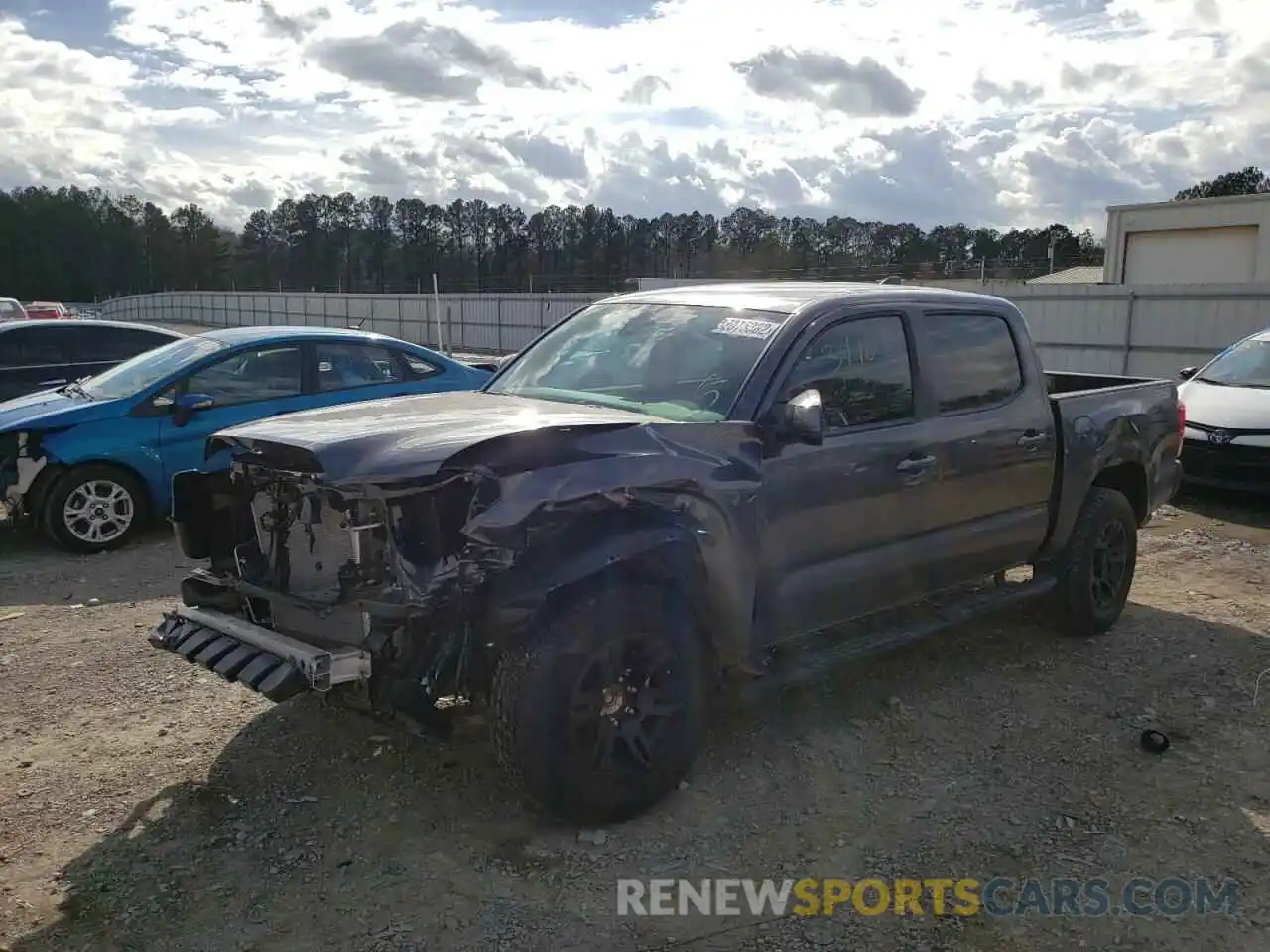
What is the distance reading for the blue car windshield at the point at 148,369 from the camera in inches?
303

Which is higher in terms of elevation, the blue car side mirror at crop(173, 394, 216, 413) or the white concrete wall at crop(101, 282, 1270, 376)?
the white concrete wall at crop(101, 282, 1270, 376)

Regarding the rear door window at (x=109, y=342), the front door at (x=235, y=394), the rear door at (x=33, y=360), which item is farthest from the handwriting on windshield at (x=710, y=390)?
the rear door at (x=33, y=360)

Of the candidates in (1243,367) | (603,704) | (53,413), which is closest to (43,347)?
(53,413)

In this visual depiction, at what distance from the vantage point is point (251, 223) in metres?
84.6

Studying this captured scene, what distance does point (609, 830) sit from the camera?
12.0ft

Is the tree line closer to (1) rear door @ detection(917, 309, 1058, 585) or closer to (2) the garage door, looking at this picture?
(2) the garage door

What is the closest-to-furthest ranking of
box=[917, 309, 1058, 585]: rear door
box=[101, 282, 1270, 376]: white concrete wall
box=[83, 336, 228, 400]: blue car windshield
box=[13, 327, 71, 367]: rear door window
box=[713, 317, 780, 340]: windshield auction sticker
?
box=[713, 317, 780, 340]: windshield auction sticker < box=[917, 309, 1058, 585]: rear door < box=[83, 336, 228, 400]: blue car windshield < box=[13, 327, 71, 367]: rear door window < box=[101, 282, 1270, 376]: white concrete wall

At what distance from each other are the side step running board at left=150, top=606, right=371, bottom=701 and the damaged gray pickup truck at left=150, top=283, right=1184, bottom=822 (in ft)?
0.04

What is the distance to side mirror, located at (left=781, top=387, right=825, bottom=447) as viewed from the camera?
3791mm

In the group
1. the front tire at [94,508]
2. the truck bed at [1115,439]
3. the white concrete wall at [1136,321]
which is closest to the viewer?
the truck bed at [1115,439]

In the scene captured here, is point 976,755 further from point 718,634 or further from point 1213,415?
point 1213,415

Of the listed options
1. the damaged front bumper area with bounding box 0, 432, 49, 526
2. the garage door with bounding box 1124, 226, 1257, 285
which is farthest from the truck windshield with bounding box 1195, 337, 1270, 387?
the garage door with bounding box 1124, 226, 1257, 285

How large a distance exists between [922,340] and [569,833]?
2.71 metres

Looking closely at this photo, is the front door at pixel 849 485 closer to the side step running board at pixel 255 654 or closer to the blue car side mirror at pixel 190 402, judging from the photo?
the side step running board at pixel 255 654
